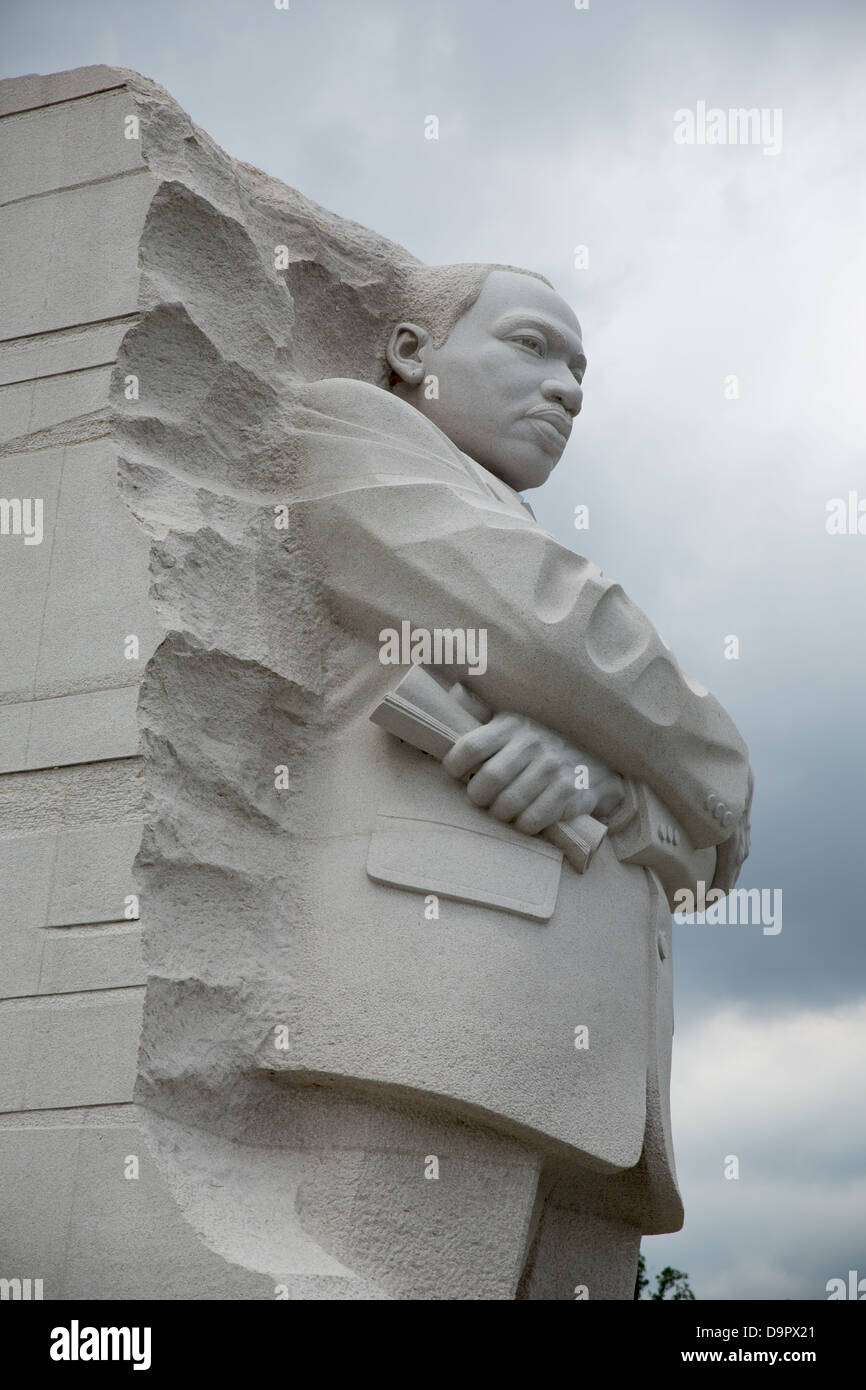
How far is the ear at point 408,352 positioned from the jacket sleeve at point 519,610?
782mm

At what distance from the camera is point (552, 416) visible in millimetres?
5672

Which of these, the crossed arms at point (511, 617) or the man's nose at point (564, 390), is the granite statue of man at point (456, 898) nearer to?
the crossed arms at point (511, 617)

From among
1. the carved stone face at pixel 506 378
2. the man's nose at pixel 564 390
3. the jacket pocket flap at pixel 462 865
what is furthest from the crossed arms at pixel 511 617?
the man's nose at pixel 564 390

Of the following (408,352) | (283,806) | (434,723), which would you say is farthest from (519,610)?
(408,352)

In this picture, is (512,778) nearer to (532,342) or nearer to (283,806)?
(283,806)

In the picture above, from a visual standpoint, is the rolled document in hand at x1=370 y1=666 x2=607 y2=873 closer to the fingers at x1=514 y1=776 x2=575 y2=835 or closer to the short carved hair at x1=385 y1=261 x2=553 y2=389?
the fingers at x1=514 y1=776 x2=575 y2=835

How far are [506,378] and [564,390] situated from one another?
0.20m

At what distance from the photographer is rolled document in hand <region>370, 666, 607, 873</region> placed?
460cm

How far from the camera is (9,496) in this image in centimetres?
481

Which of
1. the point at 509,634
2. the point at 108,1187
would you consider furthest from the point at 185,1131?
the point at 509,634

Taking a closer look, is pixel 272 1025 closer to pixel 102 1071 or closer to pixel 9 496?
pixel 102 1071

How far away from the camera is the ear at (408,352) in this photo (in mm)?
5762

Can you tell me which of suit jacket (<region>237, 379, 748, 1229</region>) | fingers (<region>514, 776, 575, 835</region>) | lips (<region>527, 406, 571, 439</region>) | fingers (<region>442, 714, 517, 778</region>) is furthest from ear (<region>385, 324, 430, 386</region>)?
fingers (<region>514, 776, 575, 835</region>)

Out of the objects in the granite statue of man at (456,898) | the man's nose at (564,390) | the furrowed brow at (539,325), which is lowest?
the granite statue of man at (456,898)
